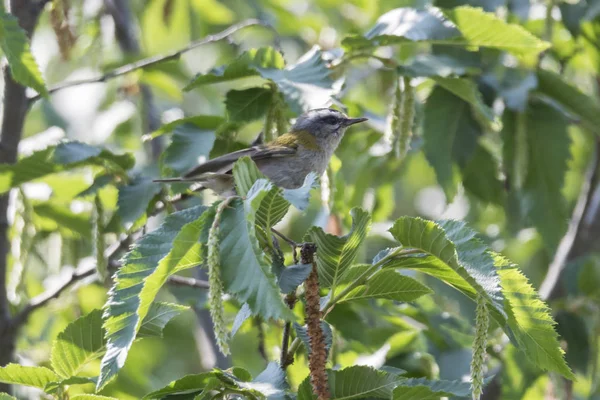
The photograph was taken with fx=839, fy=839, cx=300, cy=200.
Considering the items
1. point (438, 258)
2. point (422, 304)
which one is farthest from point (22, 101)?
point (438, 258)

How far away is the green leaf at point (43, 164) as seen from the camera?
9.98 feet

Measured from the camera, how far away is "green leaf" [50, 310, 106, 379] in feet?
7.34

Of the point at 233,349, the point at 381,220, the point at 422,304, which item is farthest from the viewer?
the point at 233,349

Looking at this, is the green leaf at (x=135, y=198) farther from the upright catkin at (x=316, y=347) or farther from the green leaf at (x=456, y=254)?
the green leaf at (x=456, y=254)

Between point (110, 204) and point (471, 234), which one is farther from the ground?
point (471, 234)

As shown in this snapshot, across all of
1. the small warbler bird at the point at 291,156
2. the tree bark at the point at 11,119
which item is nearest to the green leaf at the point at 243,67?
the small warbler bird at the point at 291,156

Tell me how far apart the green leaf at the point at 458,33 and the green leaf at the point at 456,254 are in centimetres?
125

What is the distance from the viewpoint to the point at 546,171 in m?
3.83

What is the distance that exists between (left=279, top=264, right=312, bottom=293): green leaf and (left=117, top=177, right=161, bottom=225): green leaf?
46.1 inches

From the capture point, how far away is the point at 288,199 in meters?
1.84

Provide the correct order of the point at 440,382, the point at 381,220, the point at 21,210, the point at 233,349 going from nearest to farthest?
the point at 440,382 → the point at 21,210 → the point at 381,220 → the point at 233,349

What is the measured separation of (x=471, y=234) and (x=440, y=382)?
0.48 m

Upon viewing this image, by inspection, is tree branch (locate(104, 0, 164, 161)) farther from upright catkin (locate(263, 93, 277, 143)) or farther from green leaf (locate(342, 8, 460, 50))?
green leaf (locate(342, 8, 460, 50))

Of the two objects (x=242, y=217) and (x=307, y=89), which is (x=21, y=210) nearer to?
(x=307, y=89)
